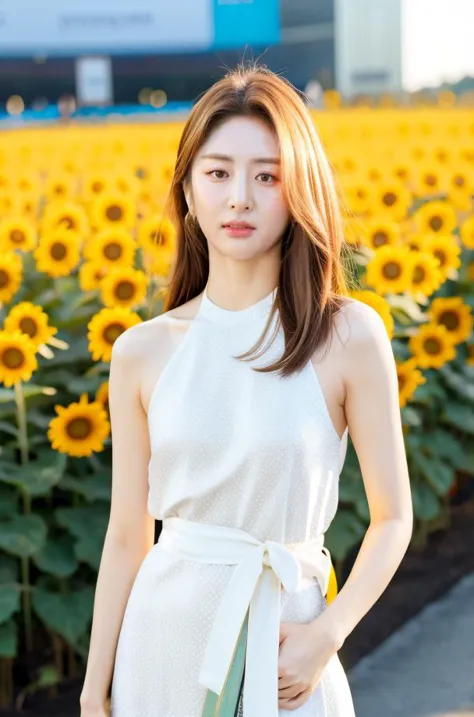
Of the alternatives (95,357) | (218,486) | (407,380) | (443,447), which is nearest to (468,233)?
(443,447)

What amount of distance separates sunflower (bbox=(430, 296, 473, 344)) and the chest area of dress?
7.90 ft

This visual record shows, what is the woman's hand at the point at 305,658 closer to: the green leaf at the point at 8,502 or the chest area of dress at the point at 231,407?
the chest area of dress at the point at 231,407

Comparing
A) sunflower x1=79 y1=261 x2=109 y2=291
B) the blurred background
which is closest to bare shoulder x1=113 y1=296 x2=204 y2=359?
the blurred background

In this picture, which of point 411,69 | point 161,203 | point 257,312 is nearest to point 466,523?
point 161,203

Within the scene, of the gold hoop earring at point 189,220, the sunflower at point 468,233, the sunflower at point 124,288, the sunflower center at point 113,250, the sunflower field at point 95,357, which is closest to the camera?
the gold hoop earring at point 189,220

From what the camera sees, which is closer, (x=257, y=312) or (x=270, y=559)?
(x=270, y=559)

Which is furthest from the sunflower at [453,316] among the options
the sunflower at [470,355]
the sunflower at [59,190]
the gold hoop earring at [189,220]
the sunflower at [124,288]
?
the gold hoop earring at [189,220]

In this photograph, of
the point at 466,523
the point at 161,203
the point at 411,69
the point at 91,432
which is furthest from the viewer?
the point at 411,69

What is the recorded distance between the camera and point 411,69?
39844mm

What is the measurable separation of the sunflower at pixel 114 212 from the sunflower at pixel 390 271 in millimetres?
1057

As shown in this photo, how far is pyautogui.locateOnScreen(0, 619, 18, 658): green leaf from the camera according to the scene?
3148 millimetres

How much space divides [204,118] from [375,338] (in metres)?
0.40

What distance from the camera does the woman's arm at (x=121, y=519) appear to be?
1.88m

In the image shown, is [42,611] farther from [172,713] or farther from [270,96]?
[270,96]
